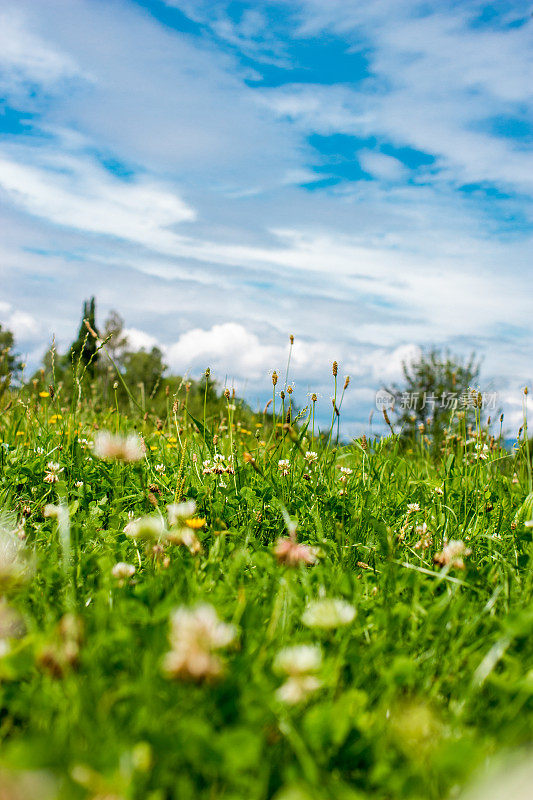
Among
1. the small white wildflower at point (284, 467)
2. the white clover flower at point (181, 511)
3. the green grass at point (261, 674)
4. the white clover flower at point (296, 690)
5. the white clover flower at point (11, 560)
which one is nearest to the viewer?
the green grass at point (261, 674)

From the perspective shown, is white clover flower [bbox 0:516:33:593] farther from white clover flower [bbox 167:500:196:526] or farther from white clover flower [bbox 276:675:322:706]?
white clover flower [bbox 276:675:322:706]

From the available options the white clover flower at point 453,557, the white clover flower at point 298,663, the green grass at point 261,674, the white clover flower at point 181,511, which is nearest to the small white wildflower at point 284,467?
the green grass at point 261,674

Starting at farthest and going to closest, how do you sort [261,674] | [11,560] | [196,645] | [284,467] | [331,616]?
[284,467] → [11,560] → [331,616] → [261,674] → [196,645]

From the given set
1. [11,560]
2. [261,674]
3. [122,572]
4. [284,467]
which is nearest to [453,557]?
[261,674]

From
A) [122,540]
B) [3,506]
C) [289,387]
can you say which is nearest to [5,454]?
[3,506]

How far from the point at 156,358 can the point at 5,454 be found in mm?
52908

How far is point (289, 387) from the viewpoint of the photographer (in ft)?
12.5

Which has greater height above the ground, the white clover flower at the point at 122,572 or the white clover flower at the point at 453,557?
the white clover flower at the point at 453,557

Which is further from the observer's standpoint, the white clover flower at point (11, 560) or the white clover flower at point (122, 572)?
the white clover flower at point (122, 572)

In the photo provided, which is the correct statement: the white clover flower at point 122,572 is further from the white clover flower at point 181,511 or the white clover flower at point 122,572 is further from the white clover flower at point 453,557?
the white clover flower at point 453,557

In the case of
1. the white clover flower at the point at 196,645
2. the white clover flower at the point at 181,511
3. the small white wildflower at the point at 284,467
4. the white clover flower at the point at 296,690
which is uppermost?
the small white wildflower at the point at 284,467

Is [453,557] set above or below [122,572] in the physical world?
above

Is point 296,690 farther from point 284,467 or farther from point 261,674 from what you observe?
point 284,467

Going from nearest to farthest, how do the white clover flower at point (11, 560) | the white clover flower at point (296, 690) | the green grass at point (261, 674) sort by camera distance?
the green grass at point (261, 674), the white clover flower at point (296, 690), the white clover flower at point (11, 560)
